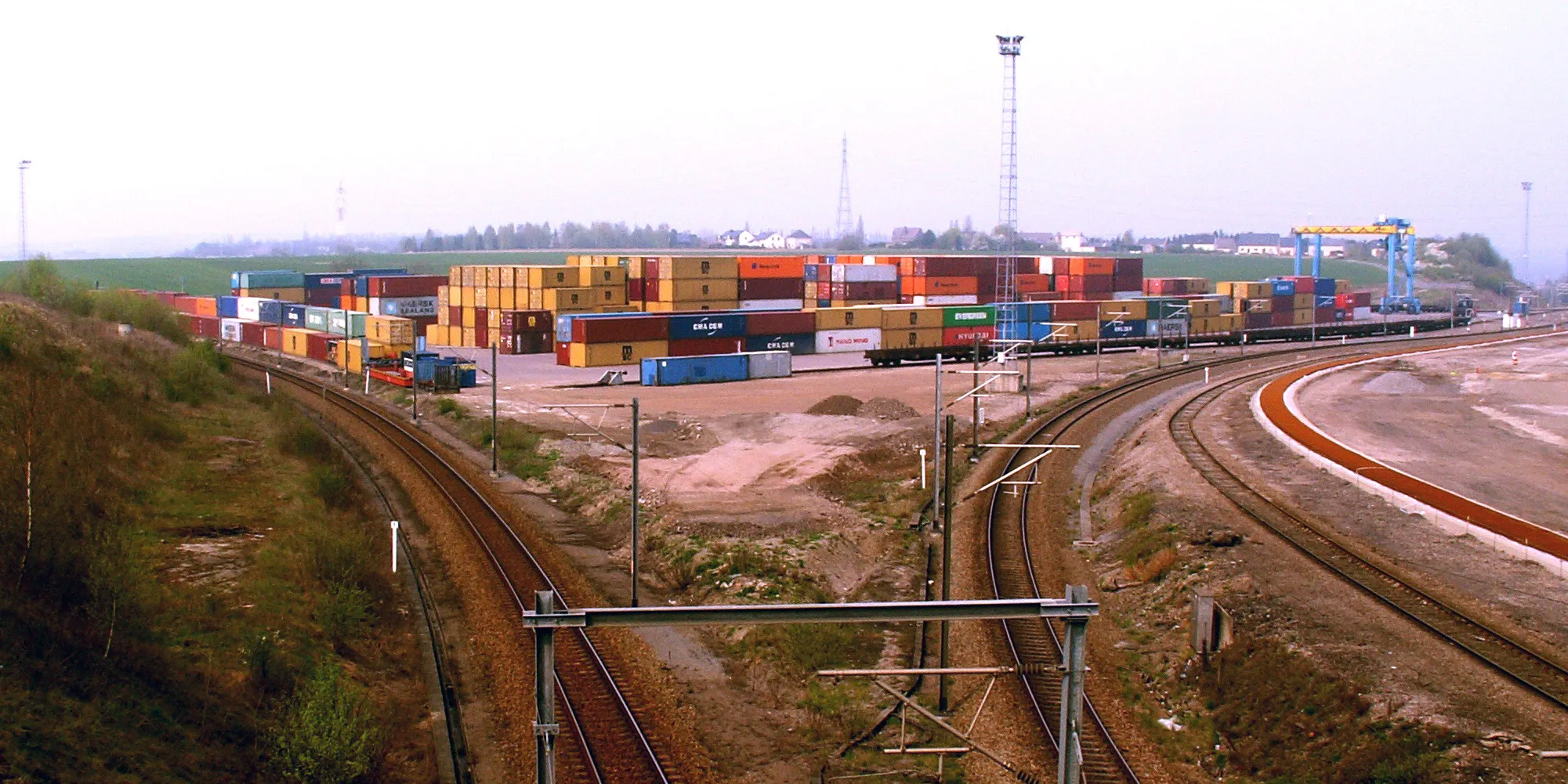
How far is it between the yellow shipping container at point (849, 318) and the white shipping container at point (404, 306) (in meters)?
28.7

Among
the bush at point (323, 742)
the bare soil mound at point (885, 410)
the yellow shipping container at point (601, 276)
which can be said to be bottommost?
the bush at point (323, 742)

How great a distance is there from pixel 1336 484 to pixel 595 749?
19934 mm

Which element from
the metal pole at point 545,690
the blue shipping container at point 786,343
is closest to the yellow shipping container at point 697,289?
the blue shipping container at point 786,343

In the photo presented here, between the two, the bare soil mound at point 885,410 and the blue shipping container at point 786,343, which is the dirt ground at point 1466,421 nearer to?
the bare soil mound at point 885,410

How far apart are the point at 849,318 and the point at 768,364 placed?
35.4 ft

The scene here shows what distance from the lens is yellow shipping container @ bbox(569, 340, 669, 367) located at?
5784 centimetres

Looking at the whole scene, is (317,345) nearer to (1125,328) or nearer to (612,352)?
(612,352)

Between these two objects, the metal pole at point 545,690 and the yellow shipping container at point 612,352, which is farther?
the yellow shipping container at point 612,352

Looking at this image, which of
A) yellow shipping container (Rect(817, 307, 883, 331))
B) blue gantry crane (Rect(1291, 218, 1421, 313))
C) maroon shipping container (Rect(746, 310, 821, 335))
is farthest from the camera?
blue gantry crane (Rect(1291, 218, 1421, 313))

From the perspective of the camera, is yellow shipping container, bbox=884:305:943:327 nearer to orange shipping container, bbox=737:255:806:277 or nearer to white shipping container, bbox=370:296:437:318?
orange shipping container, bbox=737:255:806:277

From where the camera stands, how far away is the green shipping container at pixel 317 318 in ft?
216

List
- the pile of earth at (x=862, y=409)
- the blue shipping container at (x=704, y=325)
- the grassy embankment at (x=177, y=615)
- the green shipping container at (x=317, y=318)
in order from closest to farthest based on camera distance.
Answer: the grassy embankment at (x=177, y=615), the pile of earth at (x=862, y=409), the blue shipping container at (x=704, y=325), the green shipping container at (x=317, y=318)

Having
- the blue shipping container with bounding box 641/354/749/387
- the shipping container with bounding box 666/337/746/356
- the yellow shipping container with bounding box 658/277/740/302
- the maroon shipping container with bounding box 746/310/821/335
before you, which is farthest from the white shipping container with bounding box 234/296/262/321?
the blue shipping container with bounding box 641/354/749/387

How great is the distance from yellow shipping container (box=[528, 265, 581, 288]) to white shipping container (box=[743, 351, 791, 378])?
15.7m
